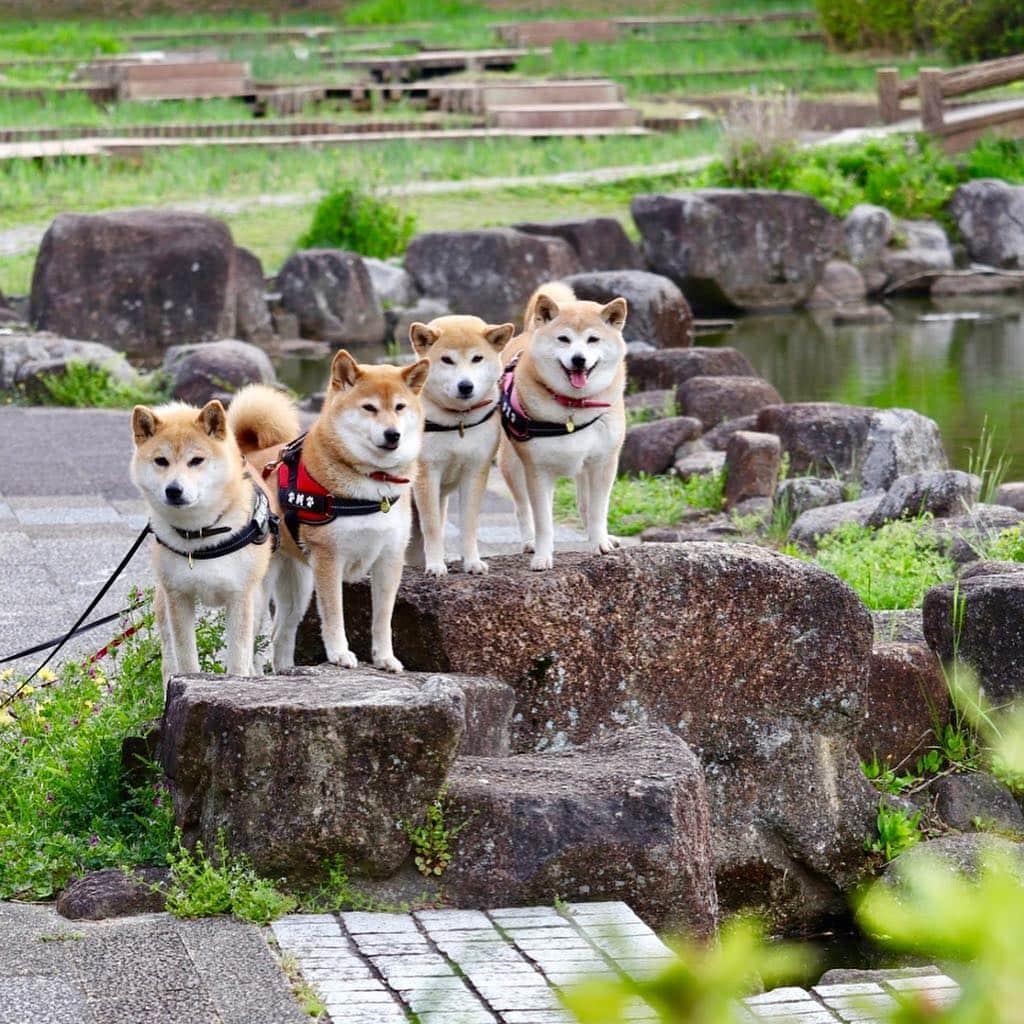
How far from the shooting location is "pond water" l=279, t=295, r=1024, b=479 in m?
15.2

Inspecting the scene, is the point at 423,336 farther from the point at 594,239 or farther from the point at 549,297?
the point at 594,239

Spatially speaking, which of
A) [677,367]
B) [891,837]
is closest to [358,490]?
[891,837]

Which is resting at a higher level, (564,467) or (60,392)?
(564,467)

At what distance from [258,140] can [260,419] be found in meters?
19.6

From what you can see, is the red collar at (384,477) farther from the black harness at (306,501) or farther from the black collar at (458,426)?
the black collar at (458,426)

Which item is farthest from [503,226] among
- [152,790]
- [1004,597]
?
[152,790]

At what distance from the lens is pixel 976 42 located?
105ft

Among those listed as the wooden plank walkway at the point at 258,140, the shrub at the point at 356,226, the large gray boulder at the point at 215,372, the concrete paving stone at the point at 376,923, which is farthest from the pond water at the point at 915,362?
the concrete paving stone at the point at 376,923

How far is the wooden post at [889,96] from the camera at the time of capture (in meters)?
26.7

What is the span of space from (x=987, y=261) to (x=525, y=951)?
20827 millimetres

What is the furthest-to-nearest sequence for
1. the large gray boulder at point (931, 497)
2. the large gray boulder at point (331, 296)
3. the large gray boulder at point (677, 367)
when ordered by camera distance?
the large gray boulder at point (331, 296), the large gray boulder at point (677, 367), the large gray boulder at point (931, 497)

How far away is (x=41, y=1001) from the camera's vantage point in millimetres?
3895

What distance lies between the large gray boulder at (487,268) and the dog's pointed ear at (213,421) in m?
14.0

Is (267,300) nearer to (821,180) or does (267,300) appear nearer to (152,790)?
(821,180)
